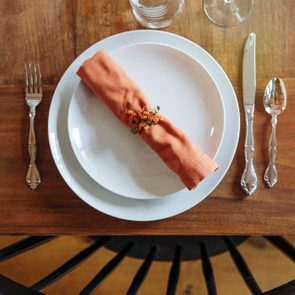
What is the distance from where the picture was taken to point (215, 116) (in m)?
0.68

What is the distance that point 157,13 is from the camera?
2.35 ft

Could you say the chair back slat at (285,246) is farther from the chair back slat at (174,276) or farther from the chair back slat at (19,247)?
the chair back slat at (19,247)

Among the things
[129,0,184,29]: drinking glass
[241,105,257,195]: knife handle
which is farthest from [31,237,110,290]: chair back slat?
[129,0,184,29]: drinking glass

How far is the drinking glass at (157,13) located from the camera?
2.34 feet

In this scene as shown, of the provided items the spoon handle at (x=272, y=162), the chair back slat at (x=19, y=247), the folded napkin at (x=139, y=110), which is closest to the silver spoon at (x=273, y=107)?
the spoon handle at (x=272, y=162)

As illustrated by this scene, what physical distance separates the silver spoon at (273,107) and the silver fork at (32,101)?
0.38 m

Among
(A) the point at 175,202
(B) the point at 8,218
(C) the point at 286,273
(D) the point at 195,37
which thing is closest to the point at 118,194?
(A) the point at 175,202

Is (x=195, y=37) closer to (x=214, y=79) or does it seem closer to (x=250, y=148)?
(x=214, y=79)

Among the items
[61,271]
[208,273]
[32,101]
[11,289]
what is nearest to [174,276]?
[208,273]

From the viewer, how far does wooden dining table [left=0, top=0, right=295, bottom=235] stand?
2.26 feet

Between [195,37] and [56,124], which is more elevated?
[195,37]

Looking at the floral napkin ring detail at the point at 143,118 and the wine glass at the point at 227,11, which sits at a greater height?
the wine glass at the point at 227,11

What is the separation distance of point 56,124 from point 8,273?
0.85 meters

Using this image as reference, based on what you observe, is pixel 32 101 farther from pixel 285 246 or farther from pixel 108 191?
pixel 285 246
